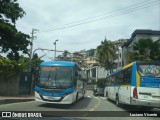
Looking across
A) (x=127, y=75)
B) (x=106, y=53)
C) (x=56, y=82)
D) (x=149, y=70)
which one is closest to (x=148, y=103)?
(x=149, y=70)

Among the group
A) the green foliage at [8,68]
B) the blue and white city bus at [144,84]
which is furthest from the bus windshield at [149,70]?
the green foliage at [8,68]

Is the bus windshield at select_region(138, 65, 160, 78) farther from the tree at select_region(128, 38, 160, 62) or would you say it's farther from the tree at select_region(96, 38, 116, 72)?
the tree at select_region(96, 38, 116, 72)

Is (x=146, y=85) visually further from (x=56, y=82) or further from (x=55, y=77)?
(x=55, y=77)

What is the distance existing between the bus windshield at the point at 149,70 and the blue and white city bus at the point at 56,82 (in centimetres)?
481

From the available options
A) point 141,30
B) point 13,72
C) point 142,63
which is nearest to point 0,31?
point 13,72

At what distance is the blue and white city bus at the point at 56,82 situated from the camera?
19281 millimetres

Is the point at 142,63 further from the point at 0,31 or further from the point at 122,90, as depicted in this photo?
the point at 0,31

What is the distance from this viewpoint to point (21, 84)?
32.0m

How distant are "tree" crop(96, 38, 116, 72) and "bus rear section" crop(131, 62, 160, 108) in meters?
58.9

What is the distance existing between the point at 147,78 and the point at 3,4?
24.9 meters

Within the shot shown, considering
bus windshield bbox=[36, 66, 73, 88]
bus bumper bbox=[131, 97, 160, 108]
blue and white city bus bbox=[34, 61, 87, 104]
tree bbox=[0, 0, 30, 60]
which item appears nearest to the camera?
bus bumper bbox=[131, 97, 160, 108]

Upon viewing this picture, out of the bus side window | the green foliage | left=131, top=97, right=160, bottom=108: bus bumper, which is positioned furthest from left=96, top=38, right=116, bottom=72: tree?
left=131, top=97, right=160, bottom=108: bus bumper

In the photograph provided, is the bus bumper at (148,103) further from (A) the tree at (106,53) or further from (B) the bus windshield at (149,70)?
(A) the tree at (106,53)

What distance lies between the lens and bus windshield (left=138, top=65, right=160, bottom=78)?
17.2m
